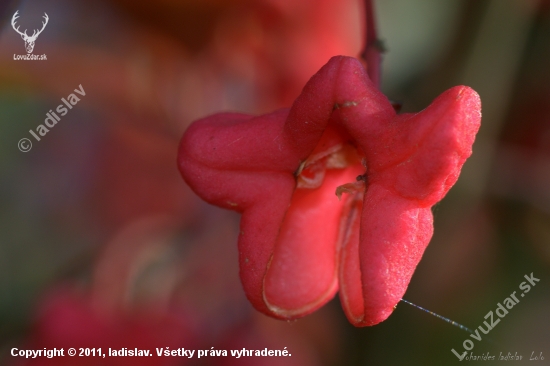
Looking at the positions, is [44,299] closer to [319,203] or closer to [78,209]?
[78,209]

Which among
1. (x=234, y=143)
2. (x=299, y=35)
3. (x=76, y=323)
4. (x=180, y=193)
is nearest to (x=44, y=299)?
(x=76, y=323)

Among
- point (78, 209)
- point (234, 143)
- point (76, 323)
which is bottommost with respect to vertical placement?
point (76, 323)

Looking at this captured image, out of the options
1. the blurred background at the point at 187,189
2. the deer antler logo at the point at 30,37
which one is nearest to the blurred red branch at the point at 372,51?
the blurred background at the point at 187,189

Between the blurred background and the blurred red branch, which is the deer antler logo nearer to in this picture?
the blurred background

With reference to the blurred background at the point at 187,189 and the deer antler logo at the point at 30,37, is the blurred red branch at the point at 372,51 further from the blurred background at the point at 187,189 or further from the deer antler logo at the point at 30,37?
the deer antler logo at the point at 30,37

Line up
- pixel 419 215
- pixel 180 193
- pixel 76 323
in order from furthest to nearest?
pixel 180 193, pixel 76 323, pixel 419 215

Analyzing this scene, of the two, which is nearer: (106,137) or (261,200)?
(261,200)

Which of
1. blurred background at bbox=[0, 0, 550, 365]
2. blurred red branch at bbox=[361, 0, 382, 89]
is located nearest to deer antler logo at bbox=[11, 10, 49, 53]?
blurred background at bbox=[0, 0, 550, 365]

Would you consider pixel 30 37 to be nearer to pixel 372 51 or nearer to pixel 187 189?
pixel 187 189
